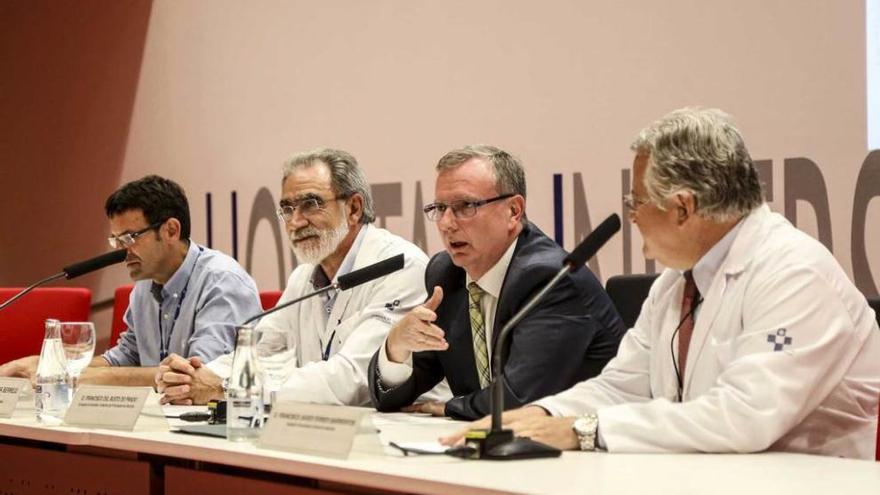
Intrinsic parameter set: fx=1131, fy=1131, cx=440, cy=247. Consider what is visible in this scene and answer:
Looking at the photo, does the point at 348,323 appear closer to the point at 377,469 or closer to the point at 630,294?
the point at 630,294

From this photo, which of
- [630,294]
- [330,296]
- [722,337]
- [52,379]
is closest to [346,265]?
[330,296]

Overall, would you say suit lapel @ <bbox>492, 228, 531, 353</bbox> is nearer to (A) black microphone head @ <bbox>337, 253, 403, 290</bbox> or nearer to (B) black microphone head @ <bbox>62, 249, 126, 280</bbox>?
(A) black microphone head @ <bbox>337, 253, 403, 290</bbox>

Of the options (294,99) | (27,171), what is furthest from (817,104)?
(27,171)

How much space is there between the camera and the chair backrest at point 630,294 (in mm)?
Result: 2990

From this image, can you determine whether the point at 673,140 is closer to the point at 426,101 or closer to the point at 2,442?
the point at 2,442

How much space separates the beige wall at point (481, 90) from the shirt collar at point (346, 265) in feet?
2.85

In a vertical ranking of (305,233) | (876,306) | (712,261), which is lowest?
(876,306)

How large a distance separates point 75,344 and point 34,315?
6.49 feet

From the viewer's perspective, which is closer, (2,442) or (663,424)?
(663,424)

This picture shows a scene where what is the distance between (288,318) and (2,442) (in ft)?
3.06

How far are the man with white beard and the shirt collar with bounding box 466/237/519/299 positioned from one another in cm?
37

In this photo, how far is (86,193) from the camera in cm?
604

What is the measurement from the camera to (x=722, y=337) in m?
2.17

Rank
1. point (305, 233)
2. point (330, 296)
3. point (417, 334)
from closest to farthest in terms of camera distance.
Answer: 1. point (417, 334)
2. point (330, 296)
3. point (305, 233)
